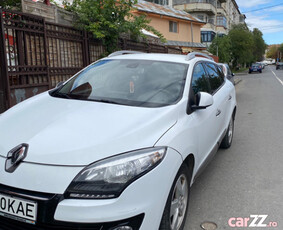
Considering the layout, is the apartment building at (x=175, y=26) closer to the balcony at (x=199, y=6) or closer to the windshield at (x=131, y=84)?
the balcony at (x=199, y=6)

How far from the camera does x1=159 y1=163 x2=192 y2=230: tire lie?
87.1 inches

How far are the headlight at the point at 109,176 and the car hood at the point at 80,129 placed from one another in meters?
0.06

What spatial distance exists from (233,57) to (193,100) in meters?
49.0

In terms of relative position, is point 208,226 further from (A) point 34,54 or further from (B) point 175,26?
(B) point 175,26

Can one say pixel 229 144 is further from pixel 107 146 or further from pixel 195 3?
pixel 195 3

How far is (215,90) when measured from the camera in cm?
414

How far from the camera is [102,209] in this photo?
5.97ft

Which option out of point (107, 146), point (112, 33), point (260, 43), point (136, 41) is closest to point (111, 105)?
point (107, 146)

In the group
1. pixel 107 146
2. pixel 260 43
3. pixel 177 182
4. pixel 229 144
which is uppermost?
pixel 260 43

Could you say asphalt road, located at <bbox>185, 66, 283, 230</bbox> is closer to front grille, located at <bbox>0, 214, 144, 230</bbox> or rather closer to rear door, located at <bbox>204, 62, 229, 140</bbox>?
rear door, located at <bbox>204, 62, 229, 140</bbox>

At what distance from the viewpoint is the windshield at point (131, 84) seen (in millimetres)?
2908

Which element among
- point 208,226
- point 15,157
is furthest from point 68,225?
point 208,226

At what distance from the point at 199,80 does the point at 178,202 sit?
1609mm

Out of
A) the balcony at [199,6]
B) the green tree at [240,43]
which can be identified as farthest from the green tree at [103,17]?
the green tree at [240,43]
